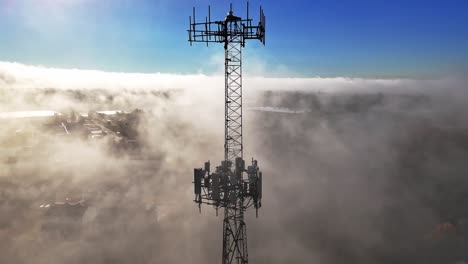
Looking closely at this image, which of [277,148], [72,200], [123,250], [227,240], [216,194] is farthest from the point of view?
[277,148]

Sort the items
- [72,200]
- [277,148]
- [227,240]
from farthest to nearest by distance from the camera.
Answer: [277,148], [72,200], [227,240]

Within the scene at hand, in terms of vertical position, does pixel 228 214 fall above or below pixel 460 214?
above

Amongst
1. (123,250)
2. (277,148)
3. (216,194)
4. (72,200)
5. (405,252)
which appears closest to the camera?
(216,194)

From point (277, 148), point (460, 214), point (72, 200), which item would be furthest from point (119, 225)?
point (460, 214)

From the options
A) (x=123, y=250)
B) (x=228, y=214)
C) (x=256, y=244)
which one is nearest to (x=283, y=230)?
(x=256, y=244)

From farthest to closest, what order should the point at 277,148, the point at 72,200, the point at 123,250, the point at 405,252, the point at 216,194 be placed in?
the point at 277,148 → the point at 72,200 → the point at 405,252 → the point at 123,250 → the point at 216,194

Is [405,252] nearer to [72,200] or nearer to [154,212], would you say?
[154,212]

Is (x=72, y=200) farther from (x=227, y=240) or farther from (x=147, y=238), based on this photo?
(x=227, y=240)

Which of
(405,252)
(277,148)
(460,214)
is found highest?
(277,148)

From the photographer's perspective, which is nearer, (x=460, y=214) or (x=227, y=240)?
(x=227, y=240)
